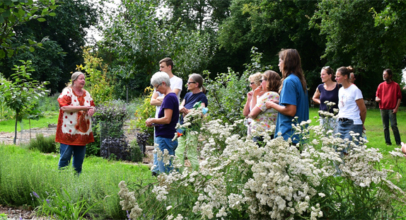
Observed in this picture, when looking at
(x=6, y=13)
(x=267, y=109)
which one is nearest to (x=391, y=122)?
(x=267, y=109)

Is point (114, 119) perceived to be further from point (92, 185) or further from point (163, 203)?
point (163, 203)

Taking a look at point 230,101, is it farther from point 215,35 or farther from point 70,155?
point 215,35

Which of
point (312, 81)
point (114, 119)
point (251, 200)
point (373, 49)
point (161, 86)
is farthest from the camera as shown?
point (312, 81)

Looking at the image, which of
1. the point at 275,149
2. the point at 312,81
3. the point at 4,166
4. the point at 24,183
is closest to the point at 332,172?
the point at 275,149

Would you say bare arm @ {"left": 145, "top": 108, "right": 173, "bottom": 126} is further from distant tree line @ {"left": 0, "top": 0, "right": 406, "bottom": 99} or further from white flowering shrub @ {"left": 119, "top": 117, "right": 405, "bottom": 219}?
white flowering shrub @ {"left": 119, "top": 117, "right": 405, "bottom": 219}

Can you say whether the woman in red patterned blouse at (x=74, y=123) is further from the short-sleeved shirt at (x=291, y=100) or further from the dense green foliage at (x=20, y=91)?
the dense green foliage at (x=20, y=91)

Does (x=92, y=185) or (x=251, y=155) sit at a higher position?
(x=251, y=155)

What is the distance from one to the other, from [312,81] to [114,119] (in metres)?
25.2

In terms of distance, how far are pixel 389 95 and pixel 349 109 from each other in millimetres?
4485

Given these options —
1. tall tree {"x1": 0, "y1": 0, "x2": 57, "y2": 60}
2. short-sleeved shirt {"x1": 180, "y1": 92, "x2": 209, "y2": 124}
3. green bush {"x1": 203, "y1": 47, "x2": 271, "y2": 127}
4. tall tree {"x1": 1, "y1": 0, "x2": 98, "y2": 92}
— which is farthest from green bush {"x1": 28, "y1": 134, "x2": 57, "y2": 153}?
tall tree {"x1": 1, "y1": 0, "x2": 98, "y2": 92}

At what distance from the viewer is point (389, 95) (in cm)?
913

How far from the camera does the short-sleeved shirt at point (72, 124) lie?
17.0 feet

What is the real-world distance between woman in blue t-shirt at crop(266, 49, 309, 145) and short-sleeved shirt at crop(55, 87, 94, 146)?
3112 mm

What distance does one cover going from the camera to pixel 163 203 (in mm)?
2406
